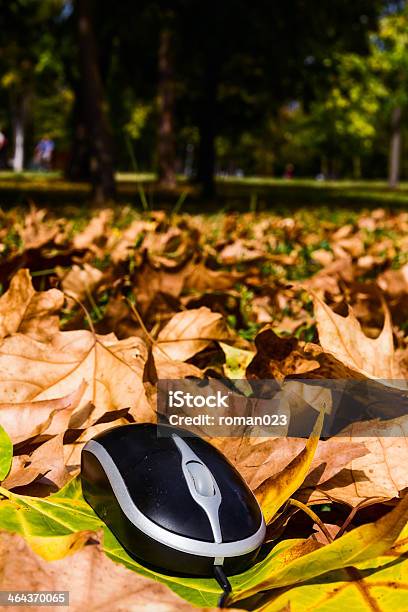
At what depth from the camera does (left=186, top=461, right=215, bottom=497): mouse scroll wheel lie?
694 mm

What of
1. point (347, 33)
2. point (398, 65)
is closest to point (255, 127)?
point (347, 33)

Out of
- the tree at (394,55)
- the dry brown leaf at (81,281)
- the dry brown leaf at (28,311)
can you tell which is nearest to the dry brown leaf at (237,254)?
the dry brown leaf at (81,281)

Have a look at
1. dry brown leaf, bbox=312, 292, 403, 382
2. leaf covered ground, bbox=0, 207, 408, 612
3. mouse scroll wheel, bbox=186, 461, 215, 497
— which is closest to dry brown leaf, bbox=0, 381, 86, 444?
leaf covered ground, bbox=0, 207, 408, 612

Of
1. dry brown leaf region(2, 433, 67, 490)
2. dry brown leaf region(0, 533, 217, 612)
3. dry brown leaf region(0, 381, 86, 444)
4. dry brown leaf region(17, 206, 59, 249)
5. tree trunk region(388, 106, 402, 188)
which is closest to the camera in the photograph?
dry brown leaf region(0, 533, 217, 612)

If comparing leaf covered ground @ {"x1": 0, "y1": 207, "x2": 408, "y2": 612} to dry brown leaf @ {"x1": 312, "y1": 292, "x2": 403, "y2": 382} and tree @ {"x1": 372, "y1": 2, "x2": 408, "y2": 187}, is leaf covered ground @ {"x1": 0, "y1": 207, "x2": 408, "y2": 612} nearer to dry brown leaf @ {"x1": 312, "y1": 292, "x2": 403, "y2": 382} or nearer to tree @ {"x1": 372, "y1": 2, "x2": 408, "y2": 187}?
dry brown leaf @ {"x1": 312, "y1": 292, "x2": 403, "y2": 382}

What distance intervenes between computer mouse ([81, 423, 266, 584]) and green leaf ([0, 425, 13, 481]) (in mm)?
83

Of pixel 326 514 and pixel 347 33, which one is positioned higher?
pixel 347 33

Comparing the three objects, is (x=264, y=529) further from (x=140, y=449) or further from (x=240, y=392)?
(x=240, y=392)

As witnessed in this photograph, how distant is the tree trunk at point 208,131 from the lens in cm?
1585

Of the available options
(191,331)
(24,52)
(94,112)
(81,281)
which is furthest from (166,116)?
(191,331)

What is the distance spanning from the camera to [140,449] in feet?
2.50

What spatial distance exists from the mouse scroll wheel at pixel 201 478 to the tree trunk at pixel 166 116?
17218 millimetres

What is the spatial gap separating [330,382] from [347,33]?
1383 centimetres

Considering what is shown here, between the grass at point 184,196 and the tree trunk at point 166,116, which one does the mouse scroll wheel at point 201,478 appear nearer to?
the grass at point 184,196
